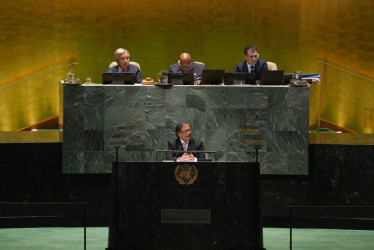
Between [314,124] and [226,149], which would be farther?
[314,124]

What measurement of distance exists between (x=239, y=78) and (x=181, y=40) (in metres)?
4.01

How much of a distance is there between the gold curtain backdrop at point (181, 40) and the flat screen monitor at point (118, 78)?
13.0 feet

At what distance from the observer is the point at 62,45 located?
1133 cm

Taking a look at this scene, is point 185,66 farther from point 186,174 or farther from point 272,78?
point 186,174

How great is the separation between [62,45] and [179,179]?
6.35 meters

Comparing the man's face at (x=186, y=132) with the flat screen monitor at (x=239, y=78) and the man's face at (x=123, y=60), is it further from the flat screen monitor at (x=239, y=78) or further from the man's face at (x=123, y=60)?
the man's face at (x=123, y=60)

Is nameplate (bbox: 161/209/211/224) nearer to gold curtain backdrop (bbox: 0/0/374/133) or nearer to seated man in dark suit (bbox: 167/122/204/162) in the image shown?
seated man in dark suit (bbox: 167/122/204/162)

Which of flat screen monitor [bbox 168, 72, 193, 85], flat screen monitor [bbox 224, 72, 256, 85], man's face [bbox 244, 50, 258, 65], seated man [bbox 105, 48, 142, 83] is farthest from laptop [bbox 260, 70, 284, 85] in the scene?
seated man [bbox 105, 48, 142, 83]

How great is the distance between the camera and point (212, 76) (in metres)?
7.59

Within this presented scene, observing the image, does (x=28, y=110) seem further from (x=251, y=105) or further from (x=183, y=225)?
(x=183, y=225)

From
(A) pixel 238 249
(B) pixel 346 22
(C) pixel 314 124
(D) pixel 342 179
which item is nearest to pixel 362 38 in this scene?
(B) pixel 346 22

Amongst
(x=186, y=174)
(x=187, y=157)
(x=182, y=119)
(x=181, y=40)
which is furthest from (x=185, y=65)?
(x=186, y=174)

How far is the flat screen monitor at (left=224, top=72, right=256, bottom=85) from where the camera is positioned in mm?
7531

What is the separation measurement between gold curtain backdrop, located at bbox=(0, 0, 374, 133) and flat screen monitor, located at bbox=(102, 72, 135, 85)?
395 centimetres
